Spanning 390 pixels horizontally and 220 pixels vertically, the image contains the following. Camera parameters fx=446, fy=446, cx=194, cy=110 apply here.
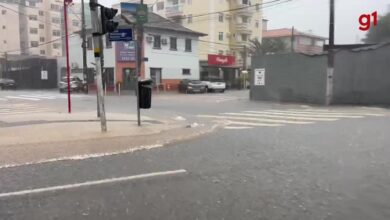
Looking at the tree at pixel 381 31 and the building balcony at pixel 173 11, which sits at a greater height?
the building balcony at pixel 173 11

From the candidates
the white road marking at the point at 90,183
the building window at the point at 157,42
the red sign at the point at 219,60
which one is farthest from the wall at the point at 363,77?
the red sign at the point at 219,60

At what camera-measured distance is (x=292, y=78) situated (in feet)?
81.0

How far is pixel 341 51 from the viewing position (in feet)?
73.4

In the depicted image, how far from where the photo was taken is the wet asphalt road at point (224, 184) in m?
4.96

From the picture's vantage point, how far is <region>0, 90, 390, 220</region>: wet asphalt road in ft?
16.3

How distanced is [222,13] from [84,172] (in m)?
59.8

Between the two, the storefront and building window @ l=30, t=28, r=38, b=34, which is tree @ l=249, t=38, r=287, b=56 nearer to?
the storefront

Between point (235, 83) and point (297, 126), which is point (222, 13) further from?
point (297, 126)

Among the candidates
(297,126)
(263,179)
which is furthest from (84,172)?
(297,126)

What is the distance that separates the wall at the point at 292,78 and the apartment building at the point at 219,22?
35274 mm

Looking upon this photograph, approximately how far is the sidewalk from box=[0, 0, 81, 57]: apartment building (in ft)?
245

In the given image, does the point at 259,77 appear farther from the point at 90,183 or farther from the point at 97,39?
the point at 90,183

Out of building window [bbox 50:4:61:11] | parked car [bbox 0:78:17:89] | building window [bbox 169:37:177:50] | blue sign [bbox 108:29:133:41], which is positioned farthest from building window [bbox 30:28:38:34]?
blue sign [bbox 108:29:133:41]

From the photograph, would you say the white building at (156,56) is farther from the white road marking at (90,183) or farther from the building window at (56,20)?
the building window at (56,20)
